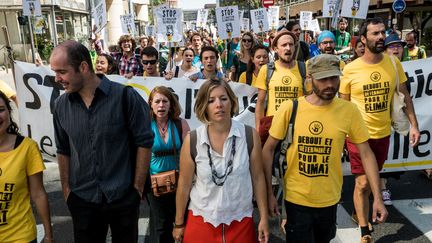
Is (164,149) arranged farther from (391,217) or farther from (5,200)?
(391,217)

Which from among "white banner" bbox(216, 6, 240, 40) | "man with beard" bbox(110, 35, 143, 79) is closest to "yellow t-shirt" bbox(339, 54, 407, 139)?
"man with beard" bbox(110, 35, 143, 79)

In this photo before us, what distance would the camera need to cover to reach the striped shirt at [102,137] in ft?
8.47

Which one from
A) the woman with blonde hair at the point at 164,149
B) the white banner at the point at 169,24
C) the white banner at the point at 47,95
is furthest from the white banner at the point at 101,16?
the woman with blonde hair at the point at 164,149

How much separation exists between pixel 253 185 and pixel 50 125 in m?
3.56

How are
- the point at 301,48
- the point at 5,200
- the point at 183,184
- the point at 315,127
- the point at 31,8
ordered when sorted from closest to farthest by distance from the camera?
the point at 5,200 → the point at 183,184 → the point at 315,127 → the point at 301,48 → the point at 31,8

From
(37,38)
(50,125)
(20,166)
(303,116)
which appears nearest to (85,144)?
(20,166)

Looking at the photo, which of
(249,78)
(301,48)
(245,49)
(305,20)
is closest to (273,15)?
(305,20)

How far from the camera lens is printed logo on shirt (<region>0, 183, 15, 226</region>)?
2559 mm

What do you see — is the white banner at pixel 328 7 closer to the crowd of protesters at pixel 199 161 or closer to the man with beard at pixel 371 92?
the man with beard at pixel 371 92

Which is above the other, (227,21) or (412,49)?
(227,21)

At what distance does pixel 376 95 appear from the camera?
3891 millimetres

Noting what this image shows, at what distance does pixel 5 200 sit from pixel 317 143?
1994 millimetres

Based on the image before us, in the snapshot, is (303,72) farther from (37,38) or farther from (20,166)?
(37,38)

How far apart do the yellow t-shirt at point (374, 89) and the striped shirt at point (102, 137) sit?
6.93 feet
